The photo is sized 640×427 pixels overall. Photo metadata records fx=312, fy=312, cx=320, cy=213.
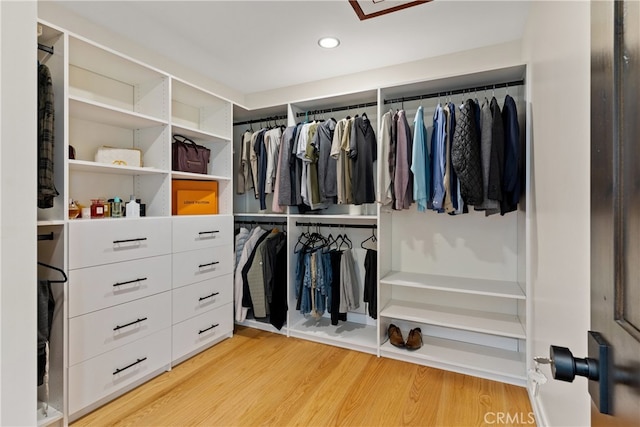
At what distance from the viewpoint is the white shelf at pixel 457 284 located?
210cm

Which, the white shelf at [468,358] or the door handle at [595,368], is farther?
the white shelf at [468,358]

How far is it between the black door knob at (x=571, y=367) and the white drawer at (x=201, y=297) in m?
2.30

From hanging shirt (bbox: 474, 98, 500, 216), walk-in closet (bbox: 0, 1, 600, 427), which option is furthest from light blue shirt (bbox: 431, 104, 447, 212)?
hanging shirt (bbox: 474, 98, 500, 216)

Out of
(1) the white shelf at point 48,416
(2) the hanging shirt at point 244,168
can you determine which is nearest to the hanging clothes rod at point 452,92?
(2) the hanging shirt at point 244,168

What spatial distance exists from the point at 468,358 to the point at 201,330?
203cm

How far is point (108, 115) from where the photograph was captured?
203 centimetres

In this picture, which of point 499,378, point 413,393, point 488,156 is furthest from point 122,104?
point 499,378

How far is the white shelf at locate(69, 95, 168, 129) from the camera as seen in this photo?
1814 millimetres

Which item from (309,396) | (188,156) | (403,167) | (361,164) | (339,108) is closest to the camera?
(309,396)

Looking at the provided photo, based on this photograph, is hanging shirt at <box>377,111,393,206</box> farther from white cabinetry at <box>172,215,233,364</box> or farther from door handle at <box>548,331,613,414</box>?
door handle at <box>548,331,613,414</box>

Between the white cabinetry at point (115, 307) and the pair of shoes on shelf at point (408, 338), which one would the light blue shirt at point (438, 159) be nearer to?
the pair of shoes on shelf at point (408, 338)

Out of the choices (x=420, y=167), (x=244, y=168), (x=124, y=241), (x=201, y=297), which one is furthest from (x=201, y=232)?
(x=420, y=167)

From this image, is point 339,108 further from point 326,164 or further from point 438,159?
point 438,159

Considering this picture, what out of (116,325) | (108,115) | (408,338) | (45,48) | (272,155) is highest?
(45,48)
